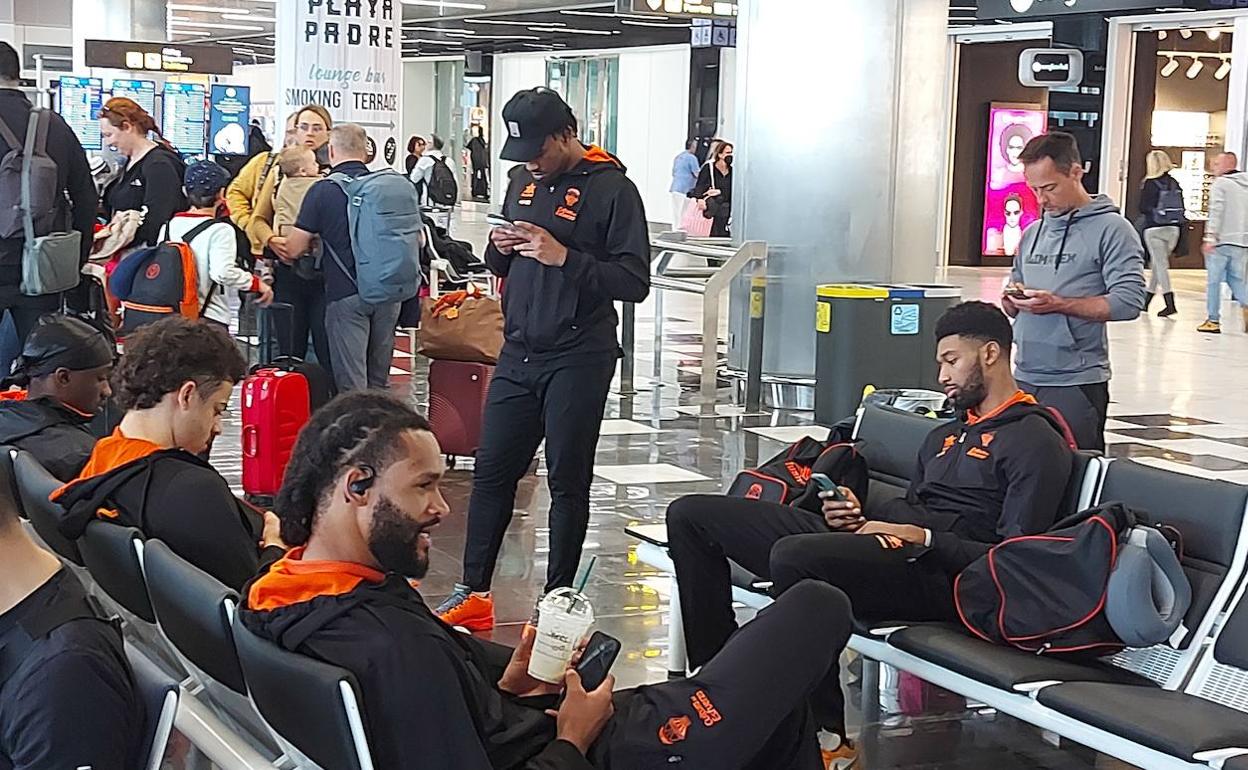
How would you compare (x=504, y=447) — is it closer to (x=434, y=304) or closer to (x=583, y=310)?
(x=583, y=310)

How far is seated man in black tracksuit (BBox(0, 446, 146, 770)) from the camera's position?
219 centimetres

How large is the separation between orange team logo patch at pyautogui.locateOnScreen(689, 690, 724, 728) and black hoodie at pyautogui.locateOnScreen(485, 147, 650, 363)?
2.27 metres

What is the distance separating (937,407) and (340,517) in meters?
4.73

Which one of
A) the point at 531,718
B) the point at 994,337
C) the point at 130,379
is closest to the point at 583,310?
the point at 994,337

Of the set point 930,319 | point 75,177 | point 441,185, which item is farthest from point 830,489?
point 441,185

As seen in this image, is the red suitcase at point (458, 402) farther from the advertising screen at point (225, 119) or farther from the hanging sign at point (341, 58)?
the advertising screen at point (225, 119)

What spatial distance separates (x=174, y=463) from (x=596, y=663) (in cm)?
122

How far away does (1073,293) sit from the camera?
5465 mm

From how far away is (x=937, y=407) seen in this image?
274 inches

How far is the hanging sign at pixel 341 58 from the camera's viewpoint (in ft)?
33.7

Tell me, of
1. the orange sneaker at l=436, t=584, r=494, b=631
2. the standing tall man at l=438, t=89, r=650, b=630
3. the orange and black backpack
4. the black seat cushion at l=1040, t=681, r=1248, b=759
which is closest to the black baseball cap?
the standing tall man at l=438, t=89, r=650, b=630

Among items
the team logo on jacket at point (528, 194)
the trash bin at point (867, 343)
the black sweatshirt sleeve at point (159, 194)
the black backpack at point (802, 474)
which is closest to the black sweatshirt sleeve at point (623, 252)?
the team logo on jacket at point (528, 194)

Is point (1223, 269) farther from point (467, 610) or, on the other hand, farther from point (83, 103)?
point (467, 610)

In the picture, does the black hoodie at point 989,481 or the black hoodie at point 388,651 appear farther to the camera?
the black hoodie at point 989,481
